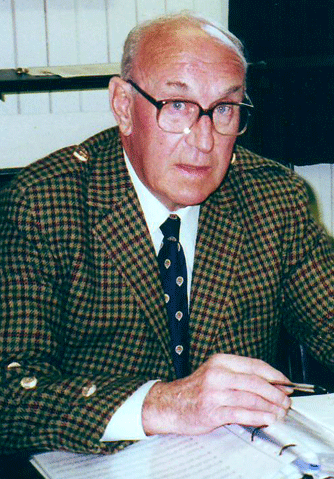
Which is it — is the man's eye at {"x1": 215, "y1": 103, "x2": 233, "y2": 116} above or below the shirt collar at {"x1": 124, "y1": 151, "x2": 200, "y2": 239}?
above

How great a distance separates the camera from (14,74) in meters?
2.04

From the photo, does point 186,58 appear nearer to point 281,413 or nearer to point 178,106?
point 178,106

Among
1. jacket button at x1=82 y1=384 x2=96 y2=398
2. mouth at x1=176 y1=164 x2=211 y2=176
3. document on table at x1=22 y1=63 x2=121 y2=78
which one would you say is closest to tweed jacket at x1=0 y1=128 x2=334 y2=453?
jacket button at x1=82 y1=384 x2=96 y2=398

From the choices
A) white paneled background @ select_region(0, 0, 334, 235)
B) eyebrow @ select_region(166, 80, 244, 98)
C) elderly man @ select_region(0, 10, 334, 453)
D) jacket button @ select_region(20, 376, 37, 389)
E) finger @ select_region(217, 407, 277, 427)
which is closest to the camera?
finger @ select_region(217, 407, 277, 427)

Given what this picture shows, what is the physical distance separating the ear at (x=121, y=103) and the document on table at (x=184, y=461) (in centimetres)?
64

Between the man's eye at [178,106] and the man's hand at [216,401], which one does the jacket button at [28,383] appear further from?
the man's eye at [178,106]

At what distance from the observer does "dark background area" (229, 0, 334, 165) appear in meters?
2.38

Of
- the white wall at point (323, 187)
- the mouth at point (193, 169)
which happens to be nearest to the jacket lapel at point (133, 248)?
the mouth at point (193, 169)

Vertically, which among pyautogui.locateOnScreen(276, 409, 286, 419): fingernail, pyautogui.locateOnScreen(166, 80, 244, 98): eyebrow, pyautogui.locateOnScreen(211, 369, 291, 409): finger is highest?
pyautogui.locateOnScreen(166, 80, 244, 98): eyebrow

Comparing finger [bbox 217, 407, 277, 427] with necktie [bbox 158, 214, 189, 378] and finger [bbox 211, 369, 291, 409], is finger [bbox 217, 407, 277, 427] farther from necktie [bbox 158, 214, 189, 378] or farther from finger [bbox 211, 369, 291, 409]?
necktie [bbox 158, 214, 189, 378]

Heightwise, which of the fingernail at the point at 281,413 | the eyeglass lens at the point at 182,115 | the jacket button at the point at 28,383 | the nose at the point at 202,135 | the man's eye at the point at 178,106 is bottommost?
the fingernail at the point at 281,413

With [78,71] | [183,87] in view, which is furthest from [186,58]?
[78,71]

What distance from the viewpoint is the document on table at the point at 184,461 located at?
2.75 feet

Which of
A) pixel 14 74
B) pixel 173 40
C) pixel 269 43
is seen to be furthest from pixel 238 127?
pixel 269 43
